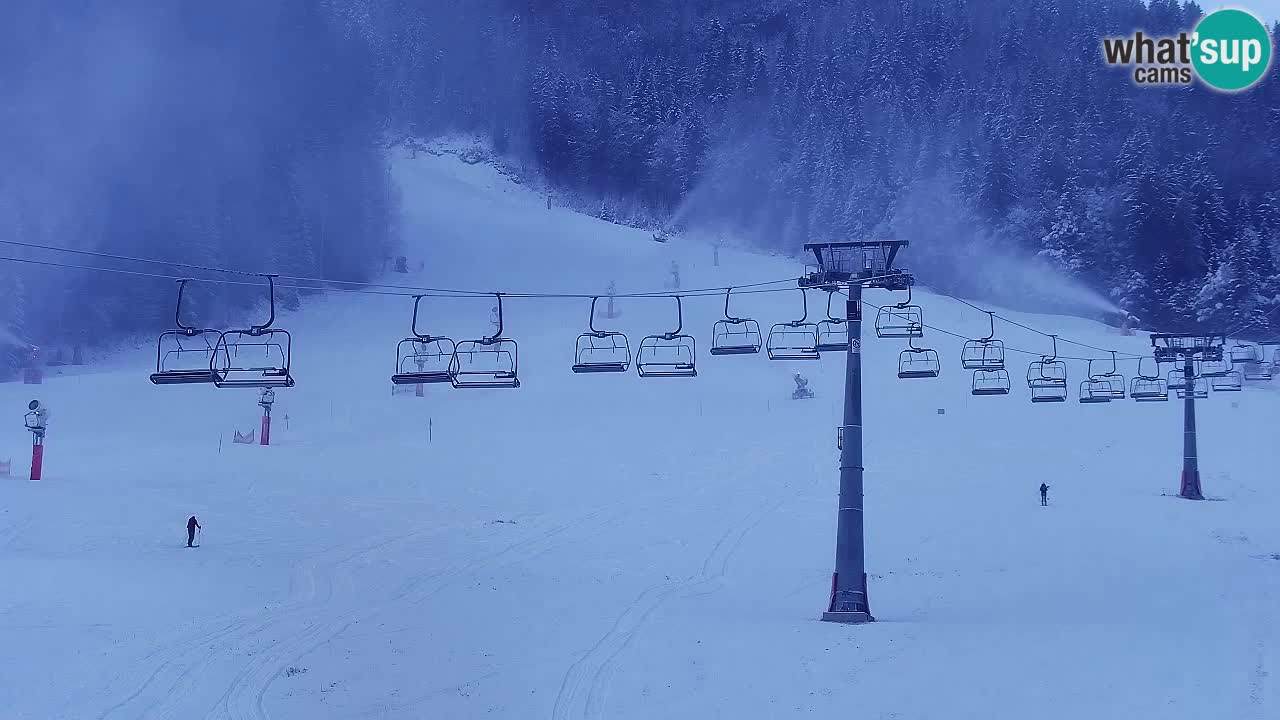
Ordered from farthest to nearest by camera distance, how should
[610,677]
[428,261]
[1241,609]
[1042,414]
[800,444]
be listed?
[428,261] < [1042,414] < [800,444] < [1241,609] < [610,677]

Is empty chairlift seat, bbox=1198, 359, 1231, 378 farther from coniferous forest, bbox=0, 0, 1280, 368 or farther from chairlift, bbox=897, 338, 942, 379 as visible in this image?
coniferous forest, bbox=0, 0, 1280, 368

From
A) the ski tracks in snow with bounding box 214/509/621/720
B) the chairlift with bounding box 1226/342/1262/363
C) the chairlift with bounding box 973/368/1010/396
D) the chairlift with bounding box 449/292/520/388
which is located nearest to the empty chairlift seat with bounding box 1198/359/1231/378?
the chairlift with bounding box 1226/342/1262/363

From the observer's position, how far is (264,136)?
9594 cm

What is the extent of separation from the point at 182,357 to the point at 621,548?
37.1m

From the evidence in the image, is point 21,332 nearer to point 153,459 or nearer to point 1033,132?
point 153,459

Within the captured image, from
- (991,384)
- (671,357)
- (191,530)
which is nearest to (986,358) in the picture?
(191,530)

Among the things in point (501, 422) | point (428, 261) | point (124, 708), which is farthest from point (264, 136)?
point (124, 708)

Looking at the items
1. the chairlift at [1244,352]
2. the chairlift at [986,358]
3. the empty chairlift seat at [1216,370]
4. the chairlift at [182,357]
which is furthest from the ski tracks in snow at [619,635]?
the chairlift at [1244,352]

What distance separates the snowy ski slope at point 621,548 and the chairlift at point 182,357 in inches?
91.3

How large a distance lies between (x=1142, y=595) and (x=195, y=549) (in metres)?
23.6

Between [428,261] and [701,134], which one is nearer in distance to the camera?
[428,261]

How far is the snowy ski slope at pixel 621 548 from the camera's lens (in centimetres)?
1875

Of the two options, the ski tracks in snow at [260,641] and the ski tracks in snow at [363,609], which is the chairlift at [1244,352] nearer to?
the ski tracks in snow at [363,609]

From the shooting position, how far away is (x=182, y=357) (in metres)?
61.7
